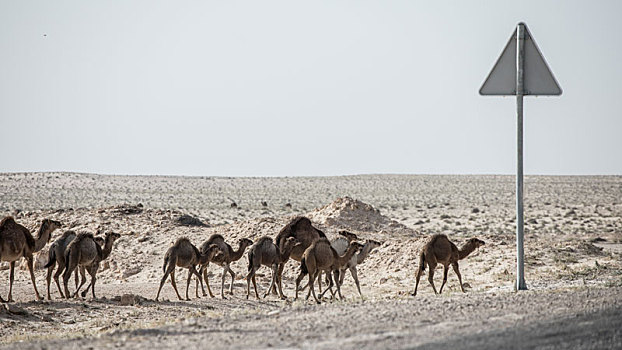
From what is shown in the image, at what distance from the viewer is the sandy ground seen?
30.4 feet

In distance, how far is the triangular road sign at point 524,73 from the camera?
13.2m

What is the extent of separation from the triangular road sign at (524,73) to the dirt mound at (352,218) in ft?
53.8

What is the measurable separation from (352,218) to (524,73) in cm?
1781

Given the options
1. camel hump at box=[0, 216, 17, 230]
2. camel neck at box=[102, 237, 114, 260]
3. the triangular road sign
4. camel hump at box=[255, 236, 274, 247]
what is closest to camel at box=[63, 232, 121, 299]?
camel neck at box=[102, 237, 114, 260]

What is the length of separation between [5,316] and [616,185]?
87223 millimetres

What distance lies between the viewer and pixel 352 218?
3077cm

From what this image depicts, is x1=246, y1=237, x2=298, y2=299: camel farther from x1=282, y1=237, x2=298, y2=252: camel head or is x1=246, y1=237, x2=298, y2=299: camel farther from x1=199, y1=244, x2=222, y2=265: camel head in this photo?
x1=199, y1=244, x2=222, y2=265: camel head

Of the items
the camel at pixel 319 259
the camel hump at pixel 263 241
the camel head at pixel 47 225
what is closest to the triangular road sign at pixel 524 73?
the camel at pixel 319 259

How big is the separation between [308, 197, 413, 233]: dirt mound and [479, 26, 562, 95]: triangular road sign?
1640 centimetres

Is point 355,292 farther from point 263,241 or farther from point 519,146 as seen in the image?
point 519,146

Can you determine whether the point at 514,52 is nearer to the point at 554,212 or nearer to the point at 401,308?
the point at 401,308

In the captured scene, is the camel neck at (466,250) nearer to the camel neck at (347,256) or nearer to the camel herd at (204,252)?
the camel herd at (204,252)

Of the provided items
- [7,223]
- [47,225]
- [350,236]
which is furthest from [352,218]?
[7,223]

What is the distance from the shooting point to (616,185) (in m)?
93.9
